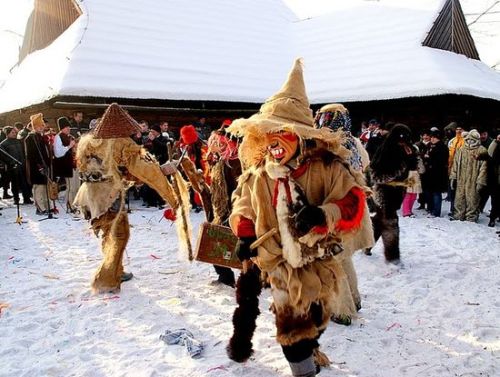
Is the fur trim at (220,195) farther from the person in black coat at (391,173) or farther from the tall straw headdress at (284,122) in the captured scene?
the person in black coat at (391,173)

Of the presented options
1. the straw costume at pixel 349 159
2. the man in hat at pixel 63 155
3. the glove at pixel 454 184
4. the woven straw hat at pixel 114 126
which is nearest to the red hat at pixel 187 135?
the woven straw hat at pixel 114 126

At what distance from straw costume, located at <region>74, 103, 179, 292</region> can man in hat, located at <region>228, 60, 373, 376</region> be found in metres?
2.15

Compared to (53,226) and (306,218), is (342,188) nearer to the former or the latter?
(306,218)

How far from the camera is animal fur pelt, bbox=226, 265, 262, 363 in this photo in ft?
10.3

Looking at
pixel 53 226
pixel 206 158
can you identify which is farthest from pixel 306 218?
pixel 53 226

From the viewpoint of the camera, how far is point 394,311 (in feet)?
13.9

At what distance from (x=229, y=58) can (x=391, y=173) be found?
1206cm

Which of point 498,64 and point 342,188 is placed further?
point 498,64

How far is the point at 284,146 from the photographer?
2.58 m

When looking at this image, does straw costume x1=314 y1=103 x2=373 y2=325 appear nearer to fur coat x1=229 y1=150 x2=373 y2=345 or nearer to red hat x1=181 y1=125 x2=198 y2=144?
fur coat x1=229 y1=150 x2=373 y2=345

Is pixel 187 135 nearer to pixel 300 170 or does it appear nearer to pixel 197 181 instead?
pixel 197 181

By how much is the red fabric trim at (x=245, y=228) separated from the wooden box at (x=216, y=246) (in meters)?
1.40

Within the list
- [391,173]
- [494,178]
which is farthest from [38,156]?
[494,178]

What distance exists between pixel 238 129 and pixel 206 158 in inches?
89.8
